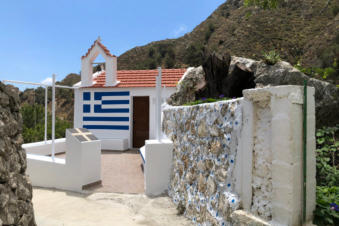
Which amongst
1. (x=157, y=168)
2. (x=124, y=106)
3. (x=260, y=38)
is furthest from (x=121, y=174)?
(x=260, y=38)

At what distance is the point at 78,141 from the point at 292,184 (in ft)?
16.4

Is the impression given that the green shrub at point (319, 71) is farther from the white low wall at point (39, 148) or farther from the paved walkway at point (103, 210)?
the white low wall at point (39, 148)

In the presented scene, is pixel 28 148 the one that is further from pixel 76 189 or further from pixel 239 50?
pixel 239 50

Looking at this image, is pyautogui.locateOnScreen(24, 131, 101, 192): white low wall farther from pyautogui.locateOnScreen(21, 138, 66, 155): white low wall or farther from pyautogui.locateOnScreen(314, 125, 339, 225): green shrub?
pyautogui.locateOnScreen(314, 125, 339, 225): green shrub

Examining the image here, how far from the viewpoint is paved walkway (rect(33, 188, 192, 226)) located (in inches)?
172

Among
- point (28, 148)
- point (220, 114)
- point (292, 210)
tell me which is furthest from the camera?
point (28, 148)

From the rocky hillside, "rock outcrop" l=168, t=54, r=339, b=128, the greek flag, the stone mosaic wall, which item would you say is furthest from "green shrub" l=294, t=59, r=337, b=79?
the rocky hillside

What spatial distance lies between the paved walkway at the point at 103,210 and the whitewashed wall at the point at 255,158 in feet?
2.56

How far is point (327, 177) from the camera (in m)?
3.40

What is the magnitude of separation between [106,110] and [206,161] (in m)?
8.35

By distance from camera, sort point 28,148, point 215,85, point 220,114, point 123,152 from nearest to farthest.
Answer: point 220,114 → point 215,85 → point 28,148 → point 123,152

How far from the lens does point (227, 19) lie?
3647cm

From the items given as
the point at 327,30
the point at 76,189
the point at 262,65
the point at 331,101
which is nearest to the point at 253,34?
the point at 327,30

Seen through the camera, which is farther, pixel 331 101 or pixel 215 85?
pixel 215 85
